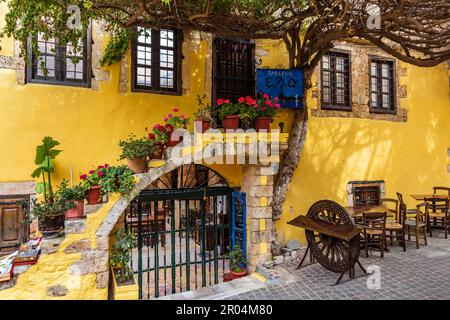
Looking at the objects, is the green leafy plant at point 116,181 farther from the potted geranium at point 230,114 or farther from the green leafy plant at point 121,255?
the potted geranium at point 230,114

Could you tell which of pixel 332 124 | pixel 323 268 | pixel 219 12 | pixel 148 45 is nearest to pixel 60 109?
pixel 148 45

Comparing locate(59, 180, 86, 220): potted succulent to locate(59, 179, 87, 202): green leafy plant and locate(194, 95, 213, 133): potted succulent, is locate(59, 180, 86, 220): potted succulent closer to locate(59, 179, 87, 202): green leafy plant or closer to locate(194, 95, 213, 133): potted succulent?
locate(59, 179, 87, 202): green leafy plant

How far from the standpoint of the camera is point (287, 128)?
8.11m

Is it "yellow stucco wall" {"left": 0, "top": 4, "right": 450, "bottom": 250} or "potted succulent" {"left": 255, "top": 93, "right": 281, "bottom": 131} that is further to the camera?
"potted succulent" {"left": 255, "top": 93, "right": 281, "bottom": 131}

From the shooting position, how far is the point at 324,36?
21.9 feet

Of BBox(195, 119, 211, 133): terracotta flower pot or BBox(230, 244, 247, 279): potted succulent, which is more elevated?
BBox(195, 119, 211, 133): terracotta flower pot

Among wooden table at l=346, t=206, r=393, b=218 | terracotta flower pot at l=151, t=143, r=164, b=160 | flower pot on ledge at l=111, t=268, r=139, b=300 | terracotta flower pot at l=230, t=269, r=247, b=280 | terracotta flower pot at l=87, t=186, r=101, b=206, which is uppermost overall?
terracotta flower pot at l=151, t=143, r=164, b=160

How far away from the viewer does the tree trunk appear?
739 cm

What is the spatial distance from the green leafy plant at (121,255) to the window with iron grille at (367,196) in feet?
21.2

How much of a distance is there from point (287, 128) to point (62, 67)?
5.25m

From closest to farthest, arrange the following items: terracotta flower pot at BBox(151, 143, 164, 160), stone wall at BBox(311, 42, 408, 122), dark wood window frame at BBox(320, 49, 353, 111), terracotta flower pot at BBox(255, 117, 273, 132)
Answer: terracotta flower pot at BBox(151, 143, 164, 160) → terracotta flower pot at BBox(255, 117, 273, 132) → dark wood window frame at BBox(320, 49, 353, 111) → stone wall at BBox(311, 42, 408, 122)

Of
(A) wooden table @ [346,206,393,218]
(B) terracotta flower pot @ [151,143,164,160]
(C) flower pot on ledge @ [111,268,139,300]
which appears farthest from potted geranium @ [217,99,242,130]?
(A) wooden table @ [346,206,393,218]

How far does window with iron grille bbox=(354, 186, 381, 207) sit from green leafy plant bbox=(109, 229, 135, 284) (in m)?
6.46

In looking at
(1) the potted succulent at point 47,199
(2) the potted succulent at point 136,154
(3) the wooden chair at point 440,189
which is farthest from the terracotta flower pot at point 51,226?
(3) the wooden chair at point 440,189
